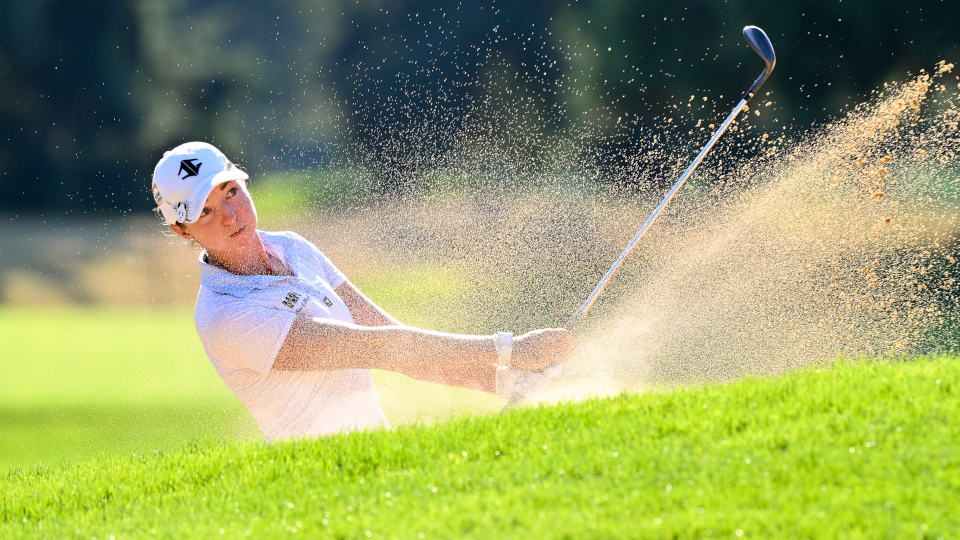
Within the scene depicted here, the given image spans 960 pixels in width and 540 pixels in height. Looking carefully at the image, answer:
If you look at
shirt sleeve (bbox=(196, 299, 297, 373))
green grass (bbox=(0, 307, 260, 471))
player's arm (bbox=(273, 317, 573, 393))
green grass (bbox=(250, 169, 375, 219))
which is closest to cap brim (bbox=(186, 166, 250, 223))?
shirt sleeve (bbox=(196, 299, 297, 373))

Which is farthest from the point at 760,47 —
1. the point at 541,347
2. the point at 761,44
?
the point at 541,347

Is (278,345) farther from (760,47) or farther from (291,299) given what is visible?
(760,47)

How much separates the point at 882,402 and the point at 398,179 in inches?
781

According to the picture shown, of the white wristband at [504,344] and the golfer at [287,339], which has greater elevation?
the golfer at [287,339]

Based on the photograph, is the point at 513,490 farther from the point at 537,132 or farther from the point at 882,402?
the point at 537,132

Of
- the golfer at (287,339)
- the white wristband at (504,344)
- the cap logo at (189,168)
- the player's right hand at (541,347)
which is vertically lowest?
the player's right hand at (541,347)

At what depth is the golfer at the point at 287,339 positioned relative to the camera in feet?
13.0

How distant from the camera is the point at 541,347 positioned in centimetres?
397

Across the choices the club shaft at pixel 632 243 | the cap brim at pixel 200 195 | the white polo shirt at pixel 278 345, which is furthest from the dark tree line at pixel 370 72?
the cap brim at pixel 200 195

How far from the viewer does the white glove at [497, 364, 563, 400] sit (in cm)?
404

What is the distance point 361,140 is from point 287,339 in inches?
1279

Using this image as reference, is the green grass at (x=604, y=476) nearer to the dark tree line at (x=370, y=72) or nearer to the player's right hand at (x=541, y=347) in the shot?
the player's right hand at (x=541, y=347)

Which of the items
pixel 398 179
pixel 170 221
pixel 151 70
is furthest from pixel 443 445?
pixel 151 70

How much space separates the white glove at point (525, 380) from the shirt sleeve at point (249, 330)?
92cm
